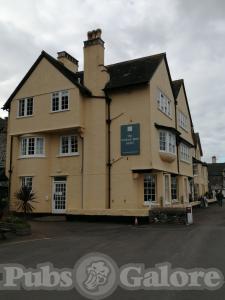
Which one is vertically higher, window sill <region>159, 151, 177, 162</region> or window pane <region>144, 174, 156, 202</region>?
window sill <region>159, 151, 177, 162</region>

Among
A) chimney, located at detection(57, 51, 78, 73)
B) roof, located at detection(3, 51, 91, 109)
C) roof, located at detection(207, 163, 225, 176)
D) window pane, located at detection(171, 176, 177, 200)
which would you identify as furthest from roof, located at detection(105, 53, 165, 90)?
roof, located at detection(207, 163, 225, 176)

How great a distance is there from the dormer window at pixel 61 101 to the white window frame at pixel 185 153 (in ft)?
36.8

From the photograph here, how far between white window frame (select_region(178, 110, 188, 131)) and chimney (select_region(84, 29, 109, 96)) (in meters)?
9.44

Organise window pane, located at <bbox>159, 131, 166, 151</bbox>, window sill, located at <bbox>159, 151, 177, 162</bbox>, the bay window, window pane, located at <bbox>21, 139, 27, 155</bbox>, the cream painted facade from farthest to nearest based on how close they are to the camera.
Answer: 1. window pane, located at <bbox>21, 139, 27, 155</bbox>
2. the bay window
3. window pane, located at <bbox>159, 131, 166, 151</bbox>
4. window sill, located at <bbox>159, 151, 177, 162</bbox>
5. the cream painted facade

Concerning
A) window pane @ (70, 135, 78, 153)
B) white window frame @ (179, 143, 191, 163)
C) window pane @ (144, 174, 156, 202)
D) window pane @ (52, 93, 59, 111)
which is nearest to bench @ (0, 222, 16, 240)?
window pane @ (144, 174, 156, 202)

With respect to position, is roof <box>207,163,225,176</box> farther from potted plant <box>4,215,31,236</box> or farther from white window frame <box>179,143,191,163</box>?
potted plant <box>4,215,31,236</box>

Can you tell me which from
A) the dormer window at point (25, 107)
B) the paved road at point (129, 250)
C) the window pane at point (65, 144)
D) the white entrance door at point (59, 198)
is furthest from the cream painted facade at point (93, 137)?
the paved road at point (129, 250)

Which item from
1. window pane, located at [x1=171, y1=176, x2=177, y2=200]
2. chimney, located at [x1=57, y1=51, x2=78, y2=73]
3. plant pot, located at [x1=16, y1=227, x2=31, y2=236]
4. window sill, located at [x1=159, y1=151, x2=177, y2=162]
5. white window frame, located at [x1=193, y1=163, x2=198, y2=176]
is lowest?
plant pot, located at [x1=16, y1=227, x2=31, y2=236]

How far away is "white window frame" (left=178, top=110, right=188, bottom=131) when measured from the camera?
111 ft

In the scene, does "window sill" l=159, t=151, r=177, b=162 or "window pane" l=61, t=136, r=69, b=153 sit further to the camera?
"window pane" l=61, t=136, r=69, b=153

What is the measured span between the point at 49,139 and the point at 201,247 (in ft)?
58.9

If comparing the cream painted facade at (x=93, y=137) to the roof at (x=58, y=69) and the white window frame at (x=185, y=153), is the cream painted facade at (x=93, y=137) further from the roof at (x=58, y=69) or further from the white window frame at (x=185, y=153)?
the white window frame at (x=185, y=153)

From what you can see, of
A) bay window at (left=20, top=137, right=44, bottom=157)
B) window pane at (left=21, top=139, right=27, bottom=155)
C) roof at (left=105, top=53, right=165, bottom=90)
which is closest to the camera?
roof at (left=105, top=53, right=165, bottom=90)

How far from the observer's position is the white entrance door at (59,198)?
27266mm
